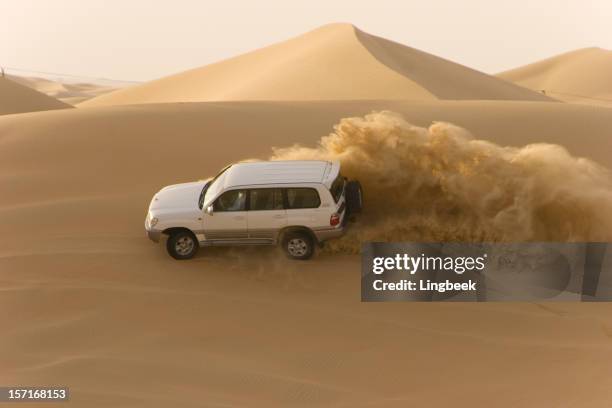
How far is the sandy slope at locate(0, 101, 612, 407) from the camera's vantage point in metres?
6.96

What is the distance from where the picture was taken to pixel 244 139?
55.5 ft

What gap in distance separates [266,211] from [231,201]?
0.60 m

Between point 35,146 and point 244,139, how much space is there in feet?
17.3

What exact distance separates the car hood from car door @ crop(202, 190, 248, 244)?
16.2 inches

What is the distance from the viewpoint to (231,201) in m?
10.0

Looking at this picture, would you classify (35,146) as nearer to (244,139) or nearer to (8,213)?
(8,213)

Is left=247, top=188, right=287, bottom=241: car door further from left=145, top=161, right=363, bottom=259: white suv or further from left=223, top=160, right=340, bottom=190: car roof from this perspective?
left=223, top=160, right=340, bottom=190: car roof

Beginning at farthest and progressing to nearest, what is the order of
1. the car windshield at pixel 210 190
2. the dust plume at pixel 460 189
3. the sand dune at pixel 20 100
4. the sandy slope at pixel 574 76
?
the sandy slope at pixel 574 76 < the sand dune at pixel 20 100 < the dust plume at pixel 460 189 < the car windshield at pixel 210 190

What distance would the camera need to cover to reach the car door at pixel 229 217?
9.98m

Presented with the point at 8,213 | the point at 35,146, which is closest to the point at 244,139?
the point at 35,146

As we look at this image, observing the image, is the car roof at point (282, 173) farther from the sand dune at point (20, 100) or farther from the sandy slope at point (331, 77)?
the sand dune at point (20, 100)

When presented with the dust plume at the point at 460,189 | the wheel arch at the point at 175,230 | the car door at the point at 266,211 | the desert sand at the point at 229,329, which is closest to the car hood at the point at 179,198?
the wheel arch at the point at 175,230

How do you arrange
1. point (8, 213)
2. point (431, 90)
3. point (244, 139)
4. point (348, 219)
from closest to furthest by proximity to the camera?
point (348, 219)
point (8, 213)
point (244, 139)
point (431, 90)

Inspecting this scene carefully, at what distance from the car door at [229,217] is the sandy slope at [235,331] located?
49cm
